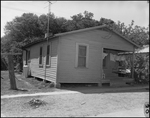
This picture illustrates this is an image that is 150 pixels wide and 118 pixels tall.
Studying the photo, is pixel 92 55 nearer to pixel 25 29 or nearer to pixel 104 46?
pixel 104 46

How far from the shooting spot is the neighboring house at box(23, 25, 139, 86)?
33.1 feet

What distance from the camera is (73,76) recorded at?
1051 cm

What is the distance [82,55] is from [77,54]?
481 mm

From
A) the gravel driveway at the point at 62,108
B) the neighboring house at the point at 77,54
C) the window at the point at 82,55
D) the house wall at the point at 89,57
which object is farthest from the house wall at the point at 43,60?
the gravel driveway at the point at 62,108

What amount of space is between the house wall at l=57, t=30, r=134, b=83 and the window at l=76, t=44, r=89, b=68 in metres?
0.27

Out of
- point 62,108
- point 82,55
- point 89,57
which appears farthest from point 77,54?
point 62,108

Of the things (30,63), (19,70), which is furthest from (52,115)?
(19,70)

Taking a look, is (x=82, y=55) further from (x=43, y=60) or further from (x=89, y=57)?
(x=43, y=60)

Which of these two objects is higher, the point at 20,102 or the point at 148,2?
the point at 148,2

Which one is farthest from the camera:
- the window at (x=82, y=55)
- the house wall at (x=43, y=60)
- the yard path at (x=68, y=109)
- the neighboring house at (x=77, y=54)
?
the window at (x=82, y=55)

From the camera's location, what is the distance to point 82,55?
10859mm

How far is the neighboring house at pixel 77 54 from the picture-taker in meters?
10.1

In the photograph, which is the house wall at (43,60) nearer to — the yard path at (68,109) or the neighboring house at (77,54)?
the neighboring house at (77,54)

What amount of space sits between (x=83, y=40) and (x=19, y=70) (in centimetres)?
1393
